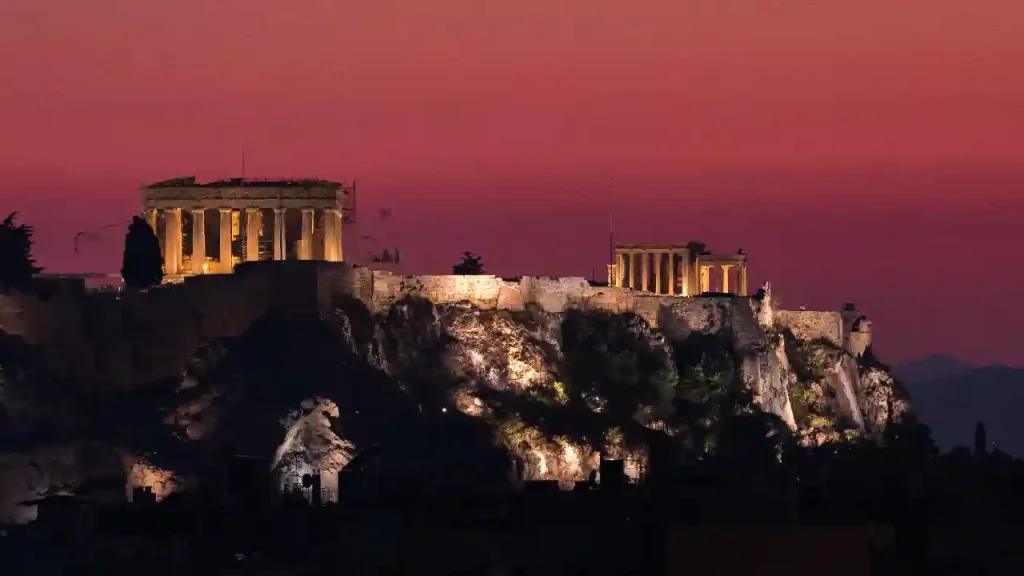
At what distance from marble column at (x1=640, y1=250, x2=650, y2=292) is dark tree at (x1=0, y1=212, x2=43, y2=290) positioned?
32.2m

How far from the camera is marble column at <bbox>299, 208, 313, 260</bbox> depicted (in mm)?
147375

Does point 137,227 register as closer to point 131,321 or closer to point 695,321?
point 131,321

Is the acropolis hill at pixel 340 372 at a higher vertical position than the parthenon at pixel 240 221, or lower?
lower

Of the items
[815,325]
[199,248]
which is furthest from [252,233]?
[815,325]

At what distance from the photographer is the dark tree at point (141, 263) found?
139000mm

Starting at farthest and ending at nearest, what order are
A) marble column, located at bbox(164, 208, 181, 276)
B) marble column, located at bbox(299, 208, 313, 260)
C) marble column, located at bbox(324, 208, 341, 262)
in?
marble column, located at bbox(324, 208, 341, 262), marble column, located at bbox(299, 208, 313, 260), marble column, located at bbox(164, 208, 181, 276)

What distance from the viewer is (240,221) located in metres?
148

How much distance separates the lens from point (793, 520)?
184ft

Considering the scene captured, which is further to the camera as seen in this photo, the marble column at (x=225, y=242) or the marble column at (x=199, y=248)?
the marble column at (x=225, y=242)

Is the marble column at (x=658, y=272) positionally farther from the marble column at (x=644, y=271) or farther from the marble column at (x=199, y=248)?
the marble column at (x=199, y=248)

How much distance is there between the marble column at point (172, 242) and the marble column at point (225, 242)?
1.68 m

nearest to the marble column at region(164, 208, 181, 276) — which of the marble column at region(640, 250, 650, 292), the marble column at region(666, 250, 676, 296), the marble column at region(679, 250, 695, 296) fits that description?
the marble column at region(640, 250, 650, 292)

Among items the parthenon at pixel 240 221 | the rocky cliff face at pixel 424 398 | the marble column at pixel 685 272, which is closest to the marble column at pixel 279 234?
the parthenon at pixel 240 221

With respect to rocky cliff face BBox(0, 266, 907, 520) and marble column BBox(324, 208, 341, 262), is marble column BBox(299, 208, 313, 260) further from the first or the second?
rocky cliff face BBox(0, 266, 907, 520)
